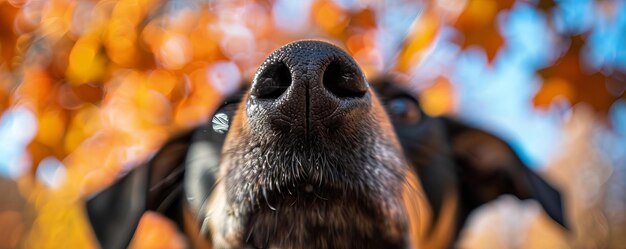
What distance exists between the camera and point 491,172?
3.19m

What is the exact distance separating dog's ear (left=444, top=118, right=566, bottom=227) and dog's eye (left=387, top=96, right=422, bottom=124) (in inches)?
17.8

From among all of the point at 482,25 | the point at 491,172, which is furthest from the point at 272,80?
the point at 482,25

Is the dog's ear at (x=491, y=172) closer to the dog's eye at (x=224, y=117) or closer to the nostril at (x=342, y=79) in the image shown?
the dog's eye at (x=224, y=117)

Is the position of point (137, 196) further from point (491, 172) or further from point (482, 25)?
point (482, 25)

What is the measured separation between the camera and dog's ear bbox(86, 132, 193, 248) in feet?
8.82

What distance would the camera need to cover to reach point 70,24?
156 inches

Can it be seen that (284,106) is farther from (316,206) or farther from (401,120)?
(401,120)

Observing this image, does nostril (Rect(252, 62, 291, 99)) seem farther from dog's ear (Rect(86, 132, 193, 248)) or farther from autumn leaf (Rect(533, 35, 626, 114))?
autumn leaf (Rect(533, 35, 626, 114))

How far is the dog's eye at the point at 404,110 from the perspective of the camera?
2.70 metres

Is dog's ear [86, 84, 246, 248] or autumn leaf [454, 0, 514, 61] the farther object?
autumn leaf [454, 0, 514, 61]

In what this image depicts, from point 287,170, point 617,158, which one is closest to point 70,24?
point 287,170

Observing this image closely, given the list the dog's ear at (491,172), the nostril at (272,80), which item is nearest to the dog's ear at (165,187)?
the nostril at (272,80)

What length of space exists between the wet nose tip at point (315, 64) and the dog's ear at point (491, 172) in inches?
67.8

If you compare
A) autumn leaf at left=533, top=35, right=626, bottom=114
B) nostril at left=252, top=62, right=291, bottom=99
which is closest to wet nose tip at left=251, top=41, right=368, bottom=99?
nostril at left=252, top=62, right=291, bottom=99
